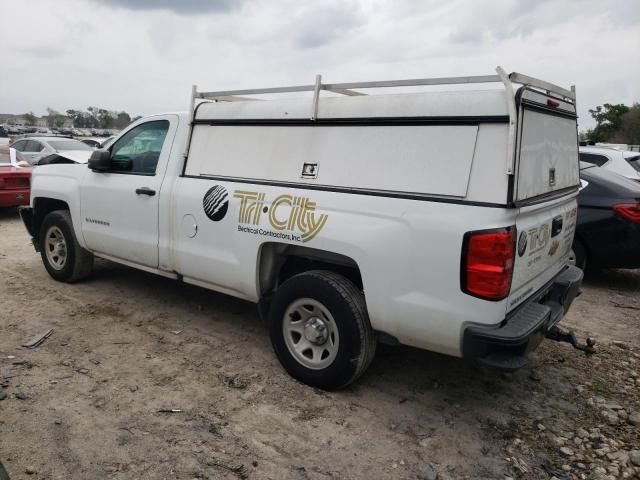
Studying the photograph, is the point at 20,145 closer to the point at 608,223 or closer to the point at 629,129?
the point at 608,223

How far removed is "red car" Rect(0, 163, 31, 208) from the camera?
9.60 meters

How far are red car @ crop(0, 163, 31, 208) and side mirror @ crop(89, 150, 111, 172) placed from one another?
5.75 metres

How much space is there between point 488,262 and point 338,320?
106 centimetres

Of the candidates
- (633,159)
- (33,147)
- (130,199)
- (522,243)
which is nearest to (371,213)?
(522,243)

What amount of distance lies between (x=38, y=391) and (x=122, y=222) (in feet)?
5.83

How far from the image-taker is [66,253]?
5.69 meters

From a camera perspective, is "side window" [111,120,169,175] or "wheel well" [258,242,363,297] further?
"side window" [111,120,169,175]

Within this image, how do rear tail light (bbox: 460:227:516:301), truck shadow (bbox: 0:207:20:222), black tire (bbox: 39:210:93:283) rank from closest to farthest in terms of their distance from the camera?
rear tail light (bbox: 460:227:516:301) < black tire (bbox: 39:210:93:283) < truck shadow (bbox: 0:207:20:222)

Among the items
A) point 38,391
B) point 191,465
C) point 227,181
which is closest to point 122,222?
point 227,181

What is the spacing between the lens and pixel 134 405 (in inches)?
134

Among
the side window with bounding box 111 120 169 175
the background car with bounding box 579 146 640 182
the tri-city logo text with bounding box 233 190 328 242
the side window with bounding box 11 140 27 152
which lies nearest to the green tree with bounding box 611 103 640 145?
the background car with bounding box 579 146 640 182

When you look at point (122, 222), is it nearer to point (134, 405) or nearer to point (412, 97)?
point (134, 405)

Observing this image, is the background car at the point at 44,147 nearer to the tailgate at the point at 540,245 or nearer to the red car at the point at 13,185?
the red car at the point at 13,185

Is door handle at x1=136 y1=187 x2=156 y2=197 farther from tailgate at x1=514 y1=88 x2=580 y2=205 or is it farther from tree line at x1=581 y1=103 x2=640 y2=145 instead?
tree line at x1=581 y1=103 x2=640 y2=145
